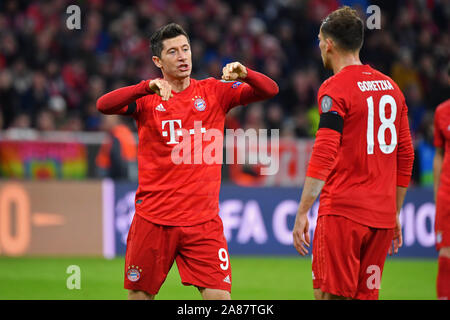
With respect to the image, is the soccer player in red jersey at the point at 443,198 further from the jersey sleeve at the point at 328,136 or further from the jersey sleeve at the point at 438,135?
the jersey sleeve at the point at 328,136

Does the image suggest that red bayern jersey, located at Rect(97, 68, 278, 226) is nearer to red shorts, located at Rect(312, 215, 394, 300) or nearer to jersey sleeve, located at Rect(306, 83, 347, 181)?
jersey sleeve, located at Rect(306, 83, 347, 181)

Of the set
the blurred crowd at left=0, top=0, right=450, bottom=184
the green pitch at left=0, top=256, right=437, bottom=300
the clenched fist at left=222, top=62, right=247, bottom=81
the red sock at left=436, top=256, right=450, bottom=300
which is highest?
the blurred crowd at left=0, top=0, right=450, bottom=184

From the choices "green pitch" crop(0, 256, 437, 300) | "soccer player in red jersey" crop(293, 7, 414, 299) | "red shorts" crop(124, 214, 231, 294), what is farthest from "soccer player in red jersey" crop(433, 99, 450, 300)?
"green pitch" crop(0, 256, 437, 300)

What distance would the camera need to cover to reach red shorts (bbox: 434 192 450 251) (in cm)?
559

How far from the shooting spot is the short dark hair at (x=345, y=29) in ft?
15.5

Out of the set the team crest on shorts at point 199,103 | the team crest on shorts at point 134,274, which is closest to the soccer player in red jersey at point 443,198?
the team crest on shorts at point 199,103

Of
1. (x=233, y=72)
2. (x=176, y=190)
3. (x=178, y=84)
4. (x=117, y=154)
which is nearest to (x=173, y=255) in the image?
(x=176, y=190)

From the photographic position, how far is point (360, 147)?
185 inches

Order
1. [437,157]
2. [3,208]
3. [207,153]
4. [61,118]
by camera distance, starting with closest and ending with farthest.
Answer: [207,153]
[437,157]
[3,208]
[61,118]

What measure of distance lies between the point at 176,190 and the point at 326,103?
124 centimetres
